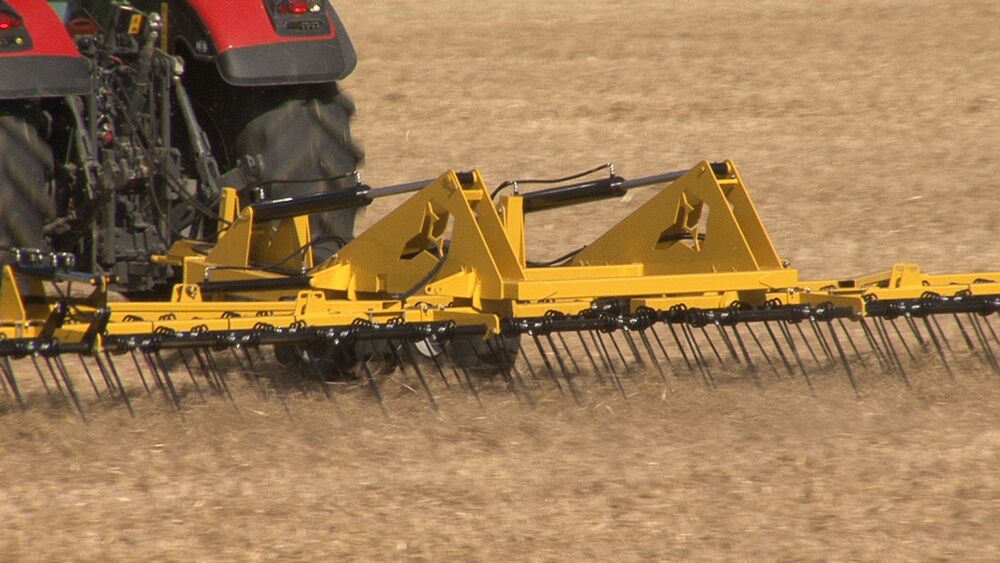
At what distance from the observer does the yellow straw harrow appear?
438 cm

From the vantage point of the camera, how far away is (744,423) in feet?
14.8

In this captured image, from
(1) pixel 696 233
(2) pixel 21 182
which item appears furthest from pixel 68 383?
(1) pixel 696 233

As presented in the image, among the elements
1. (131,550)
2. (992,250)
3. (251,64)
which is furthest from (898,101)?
(131,550)

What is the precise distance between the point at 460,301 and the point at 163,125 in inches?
52.9

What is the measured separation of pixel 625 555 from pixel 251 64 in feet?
7.90

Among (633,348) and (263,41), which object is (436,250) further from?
(263,41)

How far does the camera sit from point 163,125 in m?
5.25

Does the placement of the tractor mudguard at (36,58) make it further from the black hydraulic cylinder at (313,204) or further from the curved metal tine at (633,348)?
the curved metal tine at (633,348)

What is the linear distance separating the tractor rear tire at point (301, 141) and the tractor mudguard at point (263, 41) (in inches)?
6.7

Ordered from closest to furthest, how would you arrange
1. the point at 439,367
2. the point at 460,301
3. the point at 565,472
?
the point at 565,472, the point at 460,301, the point at 439,367

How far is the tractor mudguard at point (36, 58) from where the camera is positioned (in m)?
4.71

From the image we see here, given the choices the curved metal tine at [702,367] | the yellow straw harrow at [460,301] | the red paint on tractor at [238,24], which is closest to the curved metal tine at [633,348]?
the yellow straw harrow at [460,301]

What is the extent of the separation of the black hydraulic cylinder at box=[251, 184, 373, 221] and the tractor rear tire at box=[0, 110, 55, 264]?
65 centimetres

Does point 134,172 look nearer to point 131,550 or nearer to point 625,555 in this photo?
point 131,550
